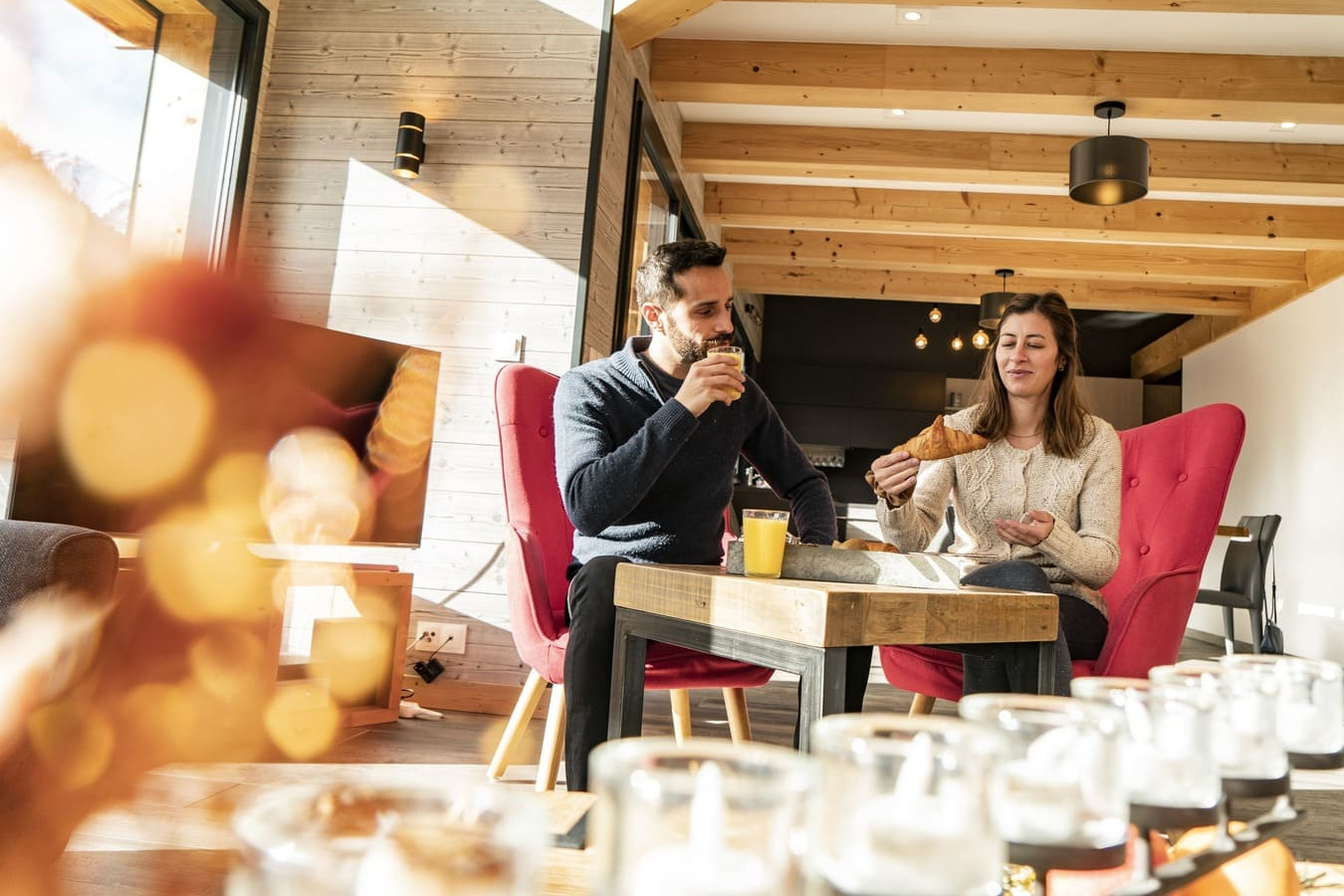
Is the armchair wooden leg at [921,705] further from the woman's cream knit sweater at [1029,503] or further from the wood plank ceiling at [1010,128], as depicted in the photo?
the wood plank ceiling at [1010,128]

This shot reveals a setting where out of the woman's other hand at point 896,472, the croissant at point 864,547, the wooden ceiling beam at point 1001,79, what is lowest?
the croissant at point 864,547

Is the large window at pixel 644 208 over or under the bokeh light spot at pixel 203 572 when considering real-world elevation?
over

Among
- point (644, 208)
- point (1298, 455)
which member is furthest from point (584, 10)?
point (1298, 455)

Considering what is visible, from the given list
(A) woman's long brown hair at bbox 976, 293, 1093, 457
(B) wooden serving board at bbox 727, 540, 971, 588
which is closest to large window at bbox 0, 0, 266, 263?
(B) wooden serving board at bbox 727, 540, 971, 588

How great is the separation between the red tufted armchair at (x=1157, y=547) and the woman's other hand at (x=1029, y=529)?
0.93 ft

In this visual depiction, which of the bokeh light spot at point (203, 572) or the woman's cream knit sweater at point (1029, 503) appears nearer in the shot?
the woman's cream knit sweater at point (1029, 503)

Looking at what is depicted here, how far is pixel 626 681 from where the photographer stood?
145 centimetres

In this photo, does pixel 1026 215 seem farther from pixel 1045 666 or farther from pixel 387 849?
pixel 387 849

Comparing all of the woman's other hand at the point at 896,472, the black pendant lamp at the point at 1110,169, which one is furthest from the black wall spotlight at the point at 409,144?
the black pendant lamp at the point at 1110,169

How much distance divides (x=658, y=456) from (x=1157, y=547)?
1263 millimetres

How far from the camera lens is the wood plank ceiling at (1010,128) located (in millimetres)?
4297

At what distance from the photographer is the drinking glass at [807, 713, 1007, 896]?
0.38 meters

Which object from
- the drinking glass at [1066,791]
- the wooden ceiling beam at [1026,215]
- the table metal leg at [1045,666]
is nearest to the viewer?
the drinking glass at [1066,791]

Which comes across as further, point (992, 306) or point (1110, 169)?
point (992, 306)
